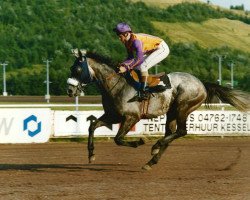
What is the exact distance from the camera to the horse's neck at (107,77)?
39.4ft

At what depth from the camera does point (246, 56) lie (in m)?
92.8

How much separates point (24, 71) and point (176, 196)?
230ft

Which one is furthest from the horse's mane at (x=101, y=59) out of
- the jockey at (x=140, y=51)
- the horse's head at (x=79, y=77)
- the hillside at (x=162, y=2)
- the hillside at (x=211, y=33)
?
the hillside at (x=162, y=2)

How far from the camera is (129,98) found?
39.1 ft

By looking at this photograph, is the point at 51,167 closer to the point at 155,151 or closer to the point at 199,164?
the point at 155,151

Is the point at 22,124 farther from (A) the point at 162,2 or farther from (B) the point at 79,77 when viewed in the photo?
(A) the point at 162,2

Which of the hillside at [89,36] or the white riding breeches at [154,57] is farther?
the hillside at [89,36]

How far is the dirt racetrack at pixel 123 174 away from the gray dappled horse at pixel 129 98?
711mm

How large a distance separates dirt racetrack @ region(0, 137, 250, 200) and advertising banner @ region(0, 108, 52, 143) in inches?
51.6

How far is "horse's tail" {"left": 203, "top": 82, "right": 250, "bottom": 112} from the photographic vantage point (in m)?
13.4

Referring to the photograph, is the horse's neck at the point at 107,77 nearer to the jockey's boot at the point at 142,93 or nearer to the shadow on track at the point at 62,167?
the jockey's boot at the point at 142,93

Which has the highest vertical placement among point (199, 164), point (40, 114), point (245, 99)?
point (245, 99)

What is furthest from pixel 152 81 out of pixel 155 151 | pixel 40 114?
pixel 40 114

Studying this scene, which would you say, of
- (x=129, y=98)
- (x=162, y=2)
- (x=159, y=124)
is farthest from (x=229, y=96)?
(x=162, y=2)
